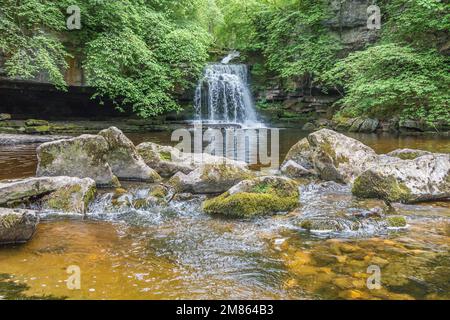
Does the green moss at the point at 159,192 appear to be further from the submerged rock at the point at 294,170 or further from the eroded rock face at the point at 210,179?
the submerged rock at the point at 294,170

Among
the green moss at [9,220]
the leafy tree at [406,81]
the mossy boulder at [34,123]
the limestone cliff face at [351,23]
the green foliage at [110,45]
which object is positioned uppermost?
the limestone cliff face at [351,23]

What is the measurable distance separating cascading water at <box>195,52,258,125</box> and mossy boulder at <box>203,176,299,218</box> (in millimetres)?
15987

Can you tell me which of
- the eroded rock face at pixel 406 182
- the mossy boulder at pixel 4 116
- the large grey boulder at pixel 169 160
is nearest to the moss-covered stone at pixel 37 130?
the mossy boulder at pixel 4 116

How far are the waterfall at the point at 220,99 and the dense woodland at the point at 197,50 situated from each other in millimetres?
Answer: 1238

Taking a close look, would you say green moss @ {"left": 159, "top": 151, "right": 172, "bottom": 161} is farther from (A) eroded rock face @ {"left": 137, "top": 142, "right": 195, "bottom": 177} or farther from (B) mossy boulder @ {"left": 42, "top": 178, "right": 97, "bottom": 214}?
(B) mossy boulder @ {"left": 42, "top": 178, "right": 97, "bottom": 214}

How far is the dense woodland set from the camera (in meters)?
11.3

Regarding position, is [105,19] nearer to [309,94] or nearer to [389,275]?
[309,94]

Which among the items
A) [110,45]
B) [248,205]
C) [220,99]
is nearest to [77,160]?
[248,205]

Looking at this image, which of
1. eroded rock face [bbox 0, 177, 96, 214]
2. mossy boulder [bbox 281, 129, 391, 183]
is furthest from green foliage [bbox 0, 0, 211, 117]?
mossy boulder [bbox 281, 129, 391, 183]

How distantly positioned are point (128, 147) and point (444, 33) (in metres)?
12.4

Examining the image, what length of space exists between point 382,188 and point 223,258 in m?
3.60

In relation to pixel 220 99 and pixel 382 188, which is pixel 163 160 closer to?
pixel 382 188

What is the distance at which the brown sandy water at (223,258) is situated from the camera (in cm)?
326
